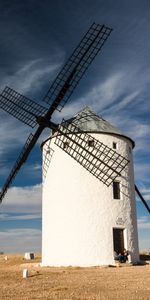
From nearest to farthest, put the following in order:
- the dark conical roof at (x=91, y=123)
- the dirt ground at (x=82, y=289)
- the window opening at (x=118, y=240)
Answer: the dirt ground at (x=82, y=289)
the window opening at (x=118, y=240)
the dark conical roof at (x=91, y=123)

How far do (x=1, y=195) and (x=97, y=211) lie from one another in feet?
20.7

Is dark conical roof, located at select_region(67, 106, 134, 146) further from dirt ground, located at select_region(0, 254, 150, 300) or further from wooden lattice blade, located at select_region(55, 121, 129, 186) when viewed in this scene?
dirt ground, located at select_region(0, 254, 150, 300)

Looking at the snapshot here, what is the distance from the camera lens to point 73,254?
21000 millimetres

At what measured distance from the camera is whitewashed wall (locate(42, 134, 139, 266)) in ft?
68.7

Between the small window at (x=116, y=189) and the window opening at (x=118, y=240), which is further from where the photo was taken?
the small window at (x=116, y=189)

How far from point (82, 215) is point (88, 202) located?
841mm

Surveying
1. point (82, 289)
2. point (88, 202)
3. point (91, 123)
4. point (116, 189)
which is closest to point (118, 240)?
point (88, 202)

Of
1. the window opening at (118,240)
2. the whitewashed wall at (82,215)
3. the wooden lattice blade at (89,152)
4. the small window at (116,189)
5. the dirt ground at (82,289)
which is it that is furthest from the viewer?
the small window at (116,189)

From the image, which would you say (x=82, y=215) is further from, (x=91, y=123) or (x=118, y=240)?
(x=91, y=123)

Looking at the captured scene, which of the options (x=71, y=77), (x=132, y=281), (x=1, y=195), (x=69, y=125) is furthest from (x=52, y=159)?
(x=132, y=281)

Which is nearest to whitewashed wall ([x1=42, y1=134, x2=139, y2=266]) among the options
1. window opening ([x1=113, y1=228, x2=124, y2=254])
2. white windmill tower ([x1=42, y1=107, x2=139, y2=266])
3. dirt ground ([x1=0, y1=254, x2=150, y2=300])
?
white windmill tower ([x1=42, y1=107, x2=139, y2=266])

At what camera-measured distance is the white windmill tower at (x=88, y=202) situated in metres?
21.0

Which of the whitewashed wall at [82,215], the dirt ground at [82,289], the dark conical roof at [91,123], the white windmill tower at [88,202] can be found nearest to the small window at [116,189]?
the white windmill tower at [88,202]

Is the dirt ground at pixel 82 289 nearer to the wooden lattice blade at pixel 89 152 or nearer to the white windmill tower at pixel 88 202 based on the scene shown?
Result: the white windmill tower at pixel 88 202
